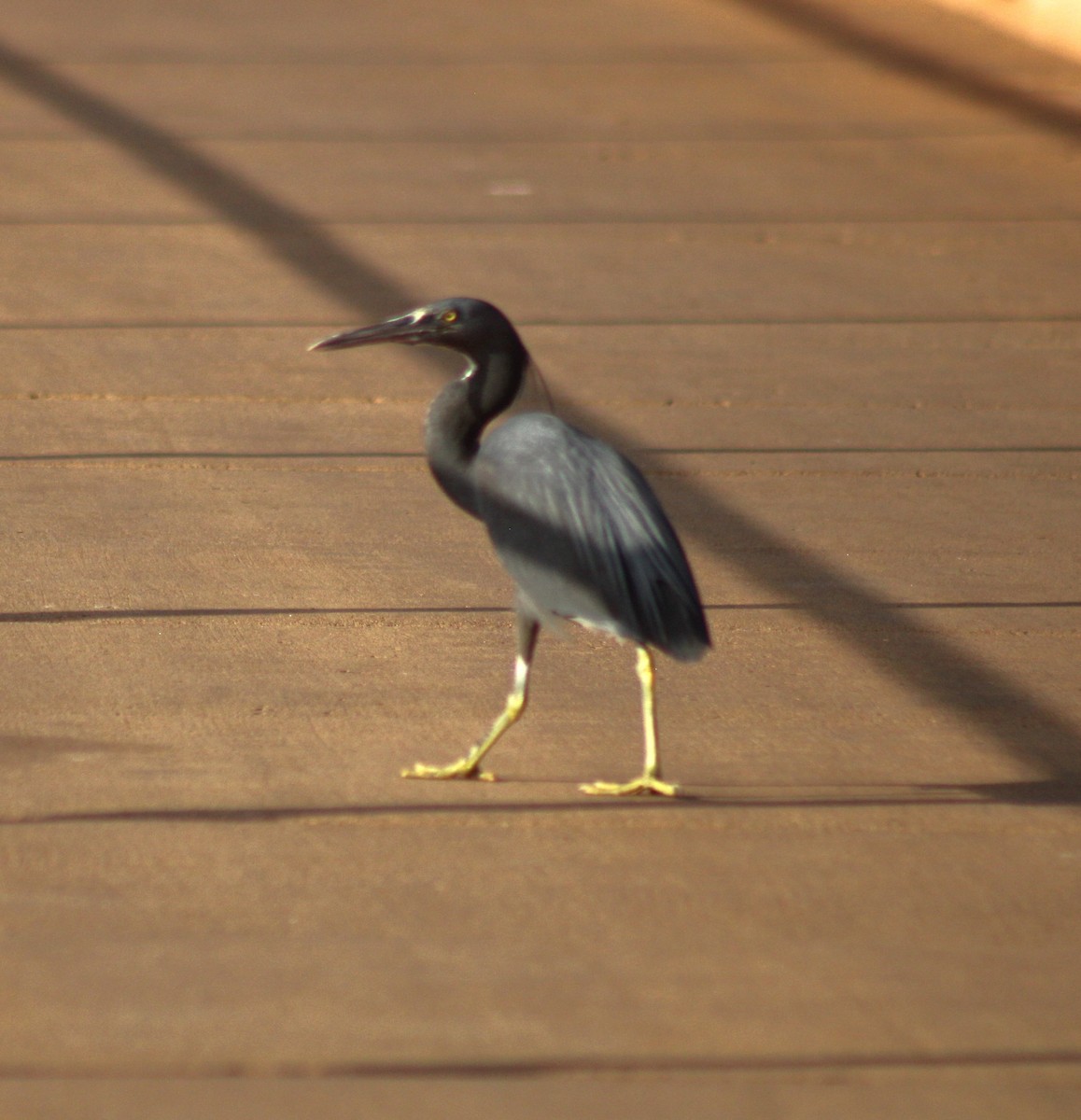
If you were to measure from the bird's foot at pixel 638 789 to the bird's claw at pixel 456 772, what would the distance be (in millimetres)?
218

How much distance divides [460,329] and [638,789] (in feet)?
3.41

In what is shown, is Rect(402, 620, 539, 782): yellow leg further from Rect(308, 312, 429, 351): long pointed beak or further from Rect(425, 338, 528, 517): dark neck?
Rect(308, 312, 429, 351): long pointed beak

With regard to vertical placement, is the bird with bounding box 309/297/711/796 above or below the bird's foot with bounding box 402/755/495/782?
above

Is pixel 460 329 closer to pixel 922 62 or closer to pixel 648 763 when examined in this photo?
pixel 648 763

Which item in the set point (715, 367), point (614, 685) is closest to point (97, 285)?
point (715, 367)

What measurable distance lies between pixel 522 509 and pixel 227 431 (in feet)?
9.48

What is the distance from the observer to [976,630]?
5449 mm

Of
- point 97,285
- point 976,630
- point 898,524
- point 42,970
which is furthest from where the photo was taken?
point 97,285

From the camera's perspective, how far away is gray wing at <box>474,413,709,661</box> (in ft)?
13.6

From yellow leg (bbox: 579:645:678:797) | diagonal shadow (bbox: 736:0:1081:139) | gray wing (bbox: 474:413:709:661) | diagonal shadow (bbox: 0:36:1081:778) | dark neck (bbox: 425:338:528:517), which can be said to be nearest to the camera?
gray wing (bbox: 474:413:709:661)

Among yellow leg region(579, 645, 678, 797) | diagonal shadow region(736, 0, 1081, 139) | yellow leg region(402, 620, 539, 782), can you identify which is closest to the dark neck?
yellow leg region(402, 620, 539, 782)

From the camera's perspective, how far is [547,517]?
4207mm

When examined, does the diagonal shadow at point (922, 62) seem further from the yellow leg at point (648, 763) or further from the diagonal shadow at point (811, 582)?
the yellow leg at point (648, 763)

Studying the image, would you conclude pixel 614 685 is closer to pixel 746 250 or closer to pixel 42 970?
pixel 42 970
